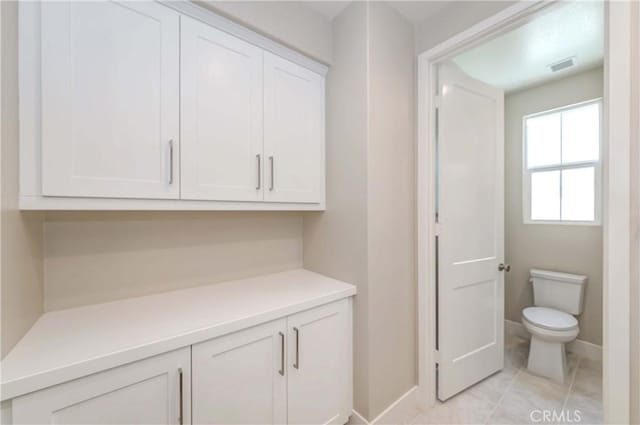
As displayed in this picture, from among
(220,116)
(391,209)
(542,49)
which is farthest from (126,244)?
(542,49)

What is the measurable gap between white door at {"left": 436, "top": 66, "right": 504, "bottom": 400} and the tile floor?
0.08m

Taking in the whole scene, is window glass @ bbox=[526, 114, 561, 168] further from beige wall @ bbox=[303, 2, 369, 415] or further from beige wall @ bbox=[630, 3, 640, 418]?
beige wall @ bbox=[303, 2, 369, 415]

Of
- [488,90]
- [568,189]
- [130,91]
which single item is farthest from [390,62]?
[568,189]

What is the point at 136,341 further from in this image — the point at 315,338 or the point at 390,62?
the point at 390,62

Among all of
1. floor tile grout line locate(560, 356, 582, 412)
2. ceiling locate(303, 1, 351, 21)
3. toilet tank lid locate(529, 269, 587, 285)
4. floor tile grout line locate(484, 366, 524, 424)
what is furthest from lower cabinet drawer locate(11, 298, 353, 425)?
toilet tank lid locate(529, 269, 587, 285)

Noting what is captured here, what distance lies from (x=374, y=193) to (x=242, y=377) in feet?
3.54

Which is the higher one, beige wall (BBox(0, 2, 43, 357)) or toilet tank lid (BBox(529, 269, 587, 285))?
beige wall (BBox(0, 2, 43, 357))

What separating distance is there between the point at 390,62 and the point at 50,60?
1.54 metres

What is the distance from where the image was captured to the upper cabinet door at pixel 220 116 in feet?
3.81

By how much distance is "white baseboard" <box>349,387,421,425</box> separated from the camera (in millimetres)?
1447

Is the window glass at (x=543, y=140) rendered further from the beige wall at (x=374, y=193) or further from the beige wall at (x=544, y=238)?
the beige wall at (x=374, y=193)

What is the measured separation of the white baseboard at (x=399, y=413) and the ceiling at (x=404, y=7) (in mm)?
2364

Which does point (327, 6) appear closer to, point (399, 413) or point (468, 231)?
point (468, 231)

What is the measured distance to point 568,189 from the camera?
2.34 m
